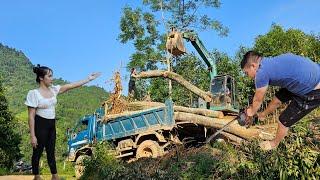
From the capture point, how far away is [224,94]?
58.7 feet

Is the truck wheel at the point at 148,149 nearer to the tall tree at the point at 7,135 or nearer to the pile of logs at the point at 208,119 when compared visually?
the pile of logs at the point at 208,119

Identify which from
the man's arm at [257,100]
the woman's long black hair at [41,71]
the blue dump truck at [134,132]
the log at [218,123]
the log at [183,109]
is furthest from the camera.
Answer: the blue dump truck at [134,132]

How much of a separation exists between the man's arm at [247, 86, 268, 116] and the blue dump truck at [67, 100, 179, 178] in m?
11.2

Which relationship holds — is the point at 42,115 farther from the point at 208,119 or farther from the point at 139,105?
the point at 139,105

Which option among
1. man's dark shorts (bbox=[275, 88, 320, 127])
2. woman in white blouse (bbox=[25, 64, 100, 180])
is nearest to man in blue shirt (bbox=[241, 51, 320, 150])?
man's dark shorts (bbox=[275, 88, 320, 127])

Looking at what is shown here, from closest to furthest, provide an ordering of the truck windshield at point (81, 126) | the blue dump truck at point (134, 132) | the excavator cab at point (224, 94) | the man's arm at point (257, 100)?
the man's arm at point (257, 100)
the blue dump truck at point (134, 132)
the excavator cab at point (224, 94)
the truck windshield at point (81, 126)

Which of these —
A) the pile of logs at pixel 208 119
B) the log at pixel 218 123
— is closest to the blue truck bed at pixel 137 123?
the pile of logs at pixel 208 119

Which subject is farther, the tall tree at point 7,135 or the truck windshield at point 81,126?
the tall tree at point 7,135

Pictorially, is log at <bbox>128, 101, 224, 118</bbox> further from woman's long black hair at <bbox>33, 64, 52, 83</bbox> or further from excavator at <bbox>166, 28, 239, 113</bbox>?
woman's long black hair at <bbox>33, 64, 52, 83</bbox>

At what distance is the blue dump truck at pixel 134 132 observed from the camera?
16344 mm

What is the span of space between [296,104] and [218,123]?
983 cm

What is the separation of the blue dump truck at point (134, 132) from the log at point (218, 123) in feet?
1.41

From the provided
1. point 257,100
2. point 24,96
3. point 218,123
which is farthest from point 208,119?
point 24,96

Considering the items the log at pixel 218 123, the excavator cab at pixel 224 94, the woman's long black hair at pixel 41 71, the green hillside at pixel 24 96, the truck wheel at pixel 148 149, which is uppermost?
the green hillside at pixel 24 96
